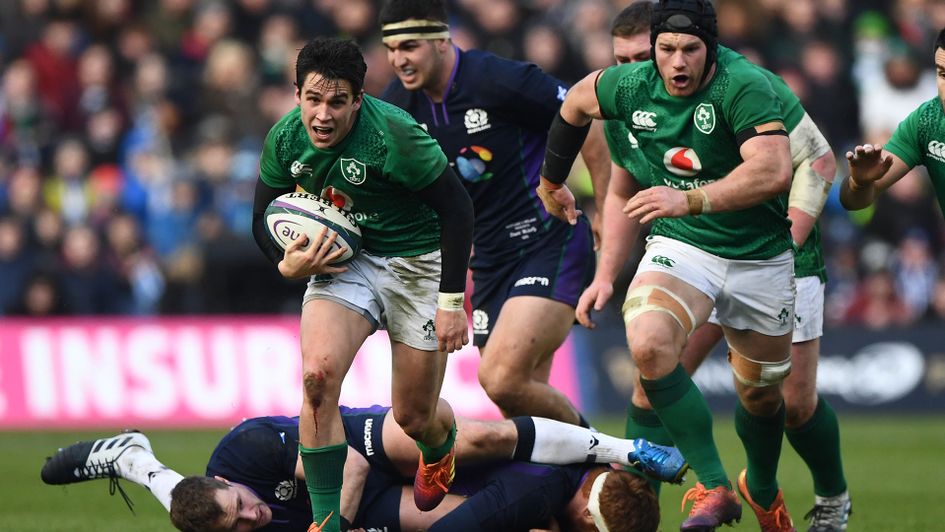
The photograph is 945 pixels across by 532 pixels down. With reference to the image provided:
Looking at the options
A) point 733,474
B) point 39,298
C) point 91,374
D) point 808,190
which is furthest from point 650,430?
point 39,298

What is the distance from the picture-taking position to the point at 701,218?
725 centimetres

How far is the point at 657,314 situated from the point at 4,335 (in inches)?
385

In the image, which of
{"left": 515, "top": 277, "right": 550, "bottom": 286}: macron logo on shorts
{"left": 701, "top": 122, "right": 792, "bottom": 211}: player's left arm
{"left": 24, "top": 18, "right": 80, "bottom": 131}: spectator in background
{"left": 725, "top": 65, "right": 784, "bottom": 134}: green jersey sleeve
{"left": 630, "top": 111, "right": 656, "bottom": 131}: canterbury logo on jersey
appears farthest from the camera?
{"left": 24, "top": 18, "right": 80, "bottom": 131}: spectator in background

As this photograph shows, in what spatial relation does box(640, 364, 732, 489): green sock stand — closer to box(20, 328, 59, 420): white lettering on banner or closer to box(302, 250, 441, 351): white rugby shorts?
box(302, 250, 441, 351): white rugby shorts

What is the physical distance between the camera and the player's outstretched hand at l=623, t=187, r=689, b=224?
6.43 meters

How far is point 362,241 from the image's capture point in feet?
23.8

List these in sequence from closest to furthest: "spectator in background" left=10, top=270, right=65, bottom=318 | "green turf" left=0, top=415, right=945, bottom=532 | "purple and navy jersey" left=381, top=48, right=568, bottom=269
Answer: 1. "purple and navy jersey" left=381, top=48, right=568, bottom=269
2. "green turf" left=0, top=415, right=945, bottom=532
3. "spectator in background" left=10, top=270, right=65, bottom=318

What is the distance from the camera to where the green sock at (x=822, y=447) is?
26.7 ft

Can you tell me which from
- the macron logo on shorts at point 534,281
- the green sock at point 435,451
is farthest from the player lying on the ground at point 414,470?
the macron logo on shorts at point 534,281

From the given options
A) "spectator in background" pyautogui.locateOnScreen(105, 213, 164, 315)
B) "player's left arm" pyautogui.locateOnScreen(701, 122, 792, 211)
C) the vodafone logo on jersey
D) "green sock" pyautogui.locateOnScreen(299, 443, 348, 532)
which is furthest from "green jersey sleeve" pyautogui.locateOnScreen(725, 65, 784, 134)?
"spectator in background" pyautogui.locateOnScreen(105, 213, 164, 315)

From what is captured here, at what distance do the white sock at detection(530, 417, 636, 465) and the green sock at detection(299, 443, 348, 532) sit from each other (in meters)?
1.19

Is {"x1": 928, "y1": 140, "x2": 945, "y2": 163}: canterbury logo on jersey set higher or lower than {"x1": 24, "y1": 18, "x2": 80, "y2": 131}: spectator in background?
higher

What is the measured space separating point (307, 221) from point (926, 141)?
10.6ft

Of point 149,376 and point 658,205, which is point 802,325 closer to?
point 658,205
